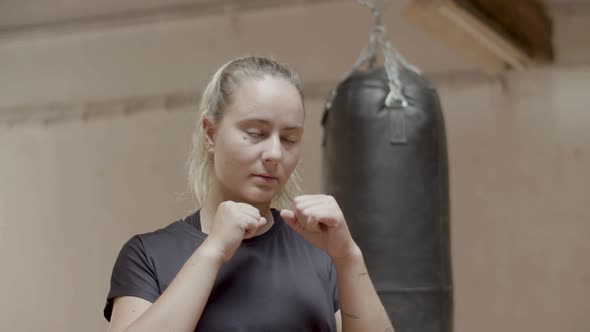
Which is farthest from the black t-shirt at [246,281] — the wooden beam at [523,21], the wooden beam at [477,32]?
the wooden beam at [523,21]

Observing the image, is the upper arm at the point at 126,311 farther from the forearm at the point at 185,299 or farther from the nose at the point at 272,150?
the nose at the point at 272,150

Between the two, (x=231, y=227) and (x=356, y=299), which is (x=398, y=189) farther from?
(x=231, y=227)

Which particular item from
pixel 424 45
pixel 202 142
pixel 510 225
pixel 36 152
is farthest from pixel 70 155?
pixel 202 142

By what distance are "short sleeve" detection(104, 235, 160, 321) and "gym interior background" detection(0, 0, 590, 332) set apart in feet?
9.38

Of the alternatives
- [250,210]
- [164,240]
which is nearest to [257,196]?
[250,210]

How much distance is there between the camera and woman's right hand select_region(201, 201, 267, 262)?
105 cm

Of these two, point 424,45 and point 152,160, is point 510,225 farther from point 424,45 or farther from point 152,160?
A: point 152,160

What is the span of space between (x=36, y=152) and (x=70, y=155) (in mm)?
255

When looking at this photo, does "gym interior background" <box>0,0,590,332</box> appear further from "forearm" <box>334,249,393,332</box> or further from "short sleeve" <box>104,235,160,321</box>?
"short sleeve" <box>104,235,160,321</box>

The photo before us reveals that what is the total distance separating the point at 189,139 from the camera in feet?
14.3

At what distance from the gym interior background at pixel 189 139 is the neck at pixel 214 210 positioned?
273 centimetres

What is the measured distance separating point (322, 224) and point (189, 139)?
329 centimetres

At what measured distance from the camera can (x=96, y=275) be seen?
14.5ft

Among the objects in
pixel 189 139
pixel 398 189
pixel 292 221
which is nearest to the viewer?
pixel 292 221
